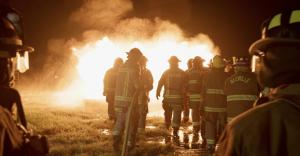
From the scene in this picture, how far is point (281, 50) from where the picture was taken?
1.89 meters

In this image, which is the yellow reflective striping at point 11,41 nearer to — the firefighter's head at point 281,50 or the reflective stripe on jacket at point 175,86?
the firefighter's head at point 281,50

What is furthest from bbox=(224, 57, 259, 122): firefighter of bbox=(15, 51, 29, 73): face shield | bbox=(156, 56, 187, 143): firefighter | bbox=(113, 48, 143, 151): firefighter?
bbox=(15, 51, 29, 73): face shield

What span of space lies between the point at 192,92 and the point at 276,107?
32.4 ft

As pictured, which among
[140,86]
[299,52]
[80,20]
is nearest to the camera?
[299,52]

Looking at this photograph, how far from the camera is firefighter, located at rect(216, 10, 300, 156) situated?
1.71 m

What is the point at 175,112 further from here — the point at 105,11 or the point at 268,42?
the point at 105,11

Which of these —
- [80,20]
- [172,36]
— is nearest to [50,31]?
[80,20]

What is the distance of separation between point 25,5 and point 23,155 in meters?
56.0

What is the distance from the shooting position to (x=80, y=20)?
36.6 meters

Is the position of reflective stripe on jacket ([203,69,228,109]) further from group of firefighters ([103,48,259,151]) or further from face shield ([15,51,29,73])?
face shield ([15,51,29,73])

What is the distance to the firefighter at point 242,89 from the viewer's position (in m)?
7.29

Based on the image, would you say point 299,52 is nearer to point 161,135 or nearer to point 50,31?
point 161,135

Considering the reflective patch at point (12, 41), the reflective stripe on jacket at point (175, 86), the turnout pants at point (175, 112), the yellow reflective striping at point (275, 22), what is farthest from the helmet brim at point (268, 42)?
the reflective stripe on jacket at point (175, 86)

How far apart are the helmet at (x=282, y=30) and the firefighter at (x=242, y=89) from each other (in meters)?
5.41
